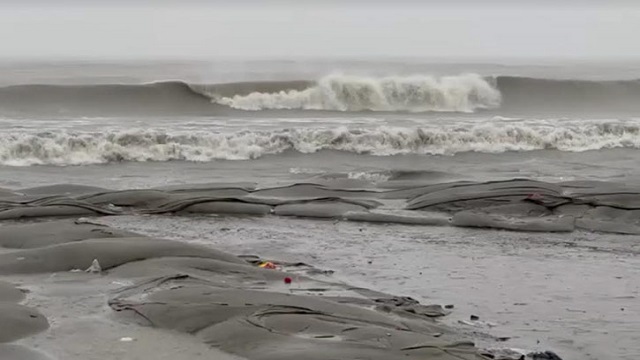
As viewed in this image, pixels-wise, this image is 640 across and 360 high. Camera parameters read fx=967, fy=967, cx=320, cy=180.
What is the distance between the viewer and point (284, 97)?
32.3m

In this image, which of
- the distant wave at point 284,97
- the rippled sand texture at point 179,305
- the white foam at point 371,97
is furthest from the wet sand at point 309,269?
the white foam at point 371,97

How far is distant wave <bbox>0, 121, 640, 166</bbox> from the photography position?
20438 millimetres

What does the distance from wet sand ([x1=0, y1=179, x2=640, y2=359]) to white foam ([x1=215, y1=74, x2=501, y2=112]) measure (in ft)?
56.3

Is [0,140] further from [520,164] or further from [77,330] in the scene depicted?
[77,330]

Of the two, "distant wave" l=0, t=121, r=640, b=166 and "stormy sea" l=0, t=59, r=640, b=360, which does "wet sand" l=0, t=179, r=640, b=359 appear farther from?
"distant wave" l=0, t=121, r=640, b=166

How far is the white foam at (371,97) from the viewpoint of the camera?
31.9 meters

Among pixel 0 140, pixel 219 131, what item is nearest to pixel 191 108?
pixel 219 131

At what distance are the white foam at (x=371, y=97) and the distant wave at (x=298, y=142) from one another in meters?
7.21

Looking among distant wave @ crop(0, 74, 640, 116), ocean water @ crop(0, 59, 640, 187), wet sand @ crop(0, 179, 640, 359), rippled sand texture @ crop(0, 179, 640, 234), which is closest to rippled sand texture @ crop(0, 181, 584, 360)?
wet sand @ crop(0, 179, 640, 359)

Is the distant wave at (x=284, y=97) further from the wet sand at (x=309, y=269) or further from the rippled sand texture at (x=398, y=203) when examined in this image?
the wet sand at (x=309, y=269)

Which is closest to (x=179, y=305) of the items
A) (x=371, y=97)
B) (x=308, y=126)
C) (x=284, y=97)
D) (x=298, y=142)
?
(x=298, y=142)

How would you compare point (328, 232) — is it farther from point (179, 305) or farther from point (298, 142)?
point (298, 142)

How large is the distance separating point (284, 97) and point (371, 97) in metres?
2.91

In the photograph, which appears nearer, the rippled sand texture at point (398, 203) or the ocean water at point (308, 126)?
the rippled sand texture at point (398, 203)
